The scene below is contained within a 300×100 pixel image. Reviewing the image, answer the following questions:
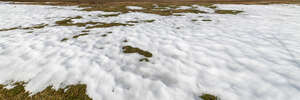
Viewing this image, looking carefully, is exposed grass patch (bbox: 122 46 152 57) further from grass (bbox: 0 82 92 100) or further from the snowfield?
grass (bbox: 0 82 92 100)

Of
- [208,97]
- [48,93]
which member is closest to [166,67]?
[208,97]

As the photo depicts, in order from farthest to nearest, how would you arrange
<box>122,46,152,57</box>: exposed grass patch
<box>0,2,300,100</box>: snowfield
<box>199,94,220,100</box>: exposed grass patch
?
<box>122,46,152,57</box>: exposed grass patch, <box>0,2,300,100</box>: snowfield, <box>199,94,220,100</box>: exposed grass patch

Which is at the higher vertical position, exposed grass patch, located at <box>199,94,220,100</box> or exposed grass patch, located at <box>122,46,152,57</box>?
exposed grass patch, located at <box>122,46,152,57</box>

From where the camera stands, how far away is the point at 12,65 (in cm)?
500

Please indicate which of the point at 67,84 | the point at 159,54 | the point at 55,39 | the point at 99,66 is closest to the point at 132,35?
the point at 159,54

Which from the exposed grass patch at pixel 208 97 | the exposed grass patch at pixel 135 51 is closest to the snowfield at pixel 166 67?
the exposed grass patch at pixel 208 97

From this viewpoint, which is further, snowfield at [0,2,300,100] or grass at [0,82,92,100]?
snowfield at [0,2,300,100]

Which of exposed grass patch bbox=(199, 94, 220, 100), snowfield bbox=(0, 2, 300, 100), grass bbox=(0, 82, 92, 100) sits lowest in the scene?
exposed grass patch bbox=(199, 94, 220, 100)

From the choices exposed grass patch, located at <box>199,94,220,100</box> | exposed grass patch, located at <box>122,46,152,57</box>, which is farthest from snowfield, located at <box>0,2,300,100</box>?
exposed grass patch, located at <box>122,46,152,57</box>

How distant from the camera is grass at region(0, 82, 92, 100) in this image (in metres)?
3.51

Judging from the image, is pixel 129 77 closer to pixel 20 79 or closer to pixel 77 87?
pixel 77 87

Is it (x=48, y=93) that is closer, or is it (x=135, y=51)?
(x=48, y=93)

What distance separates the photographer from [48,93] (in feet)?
12.0

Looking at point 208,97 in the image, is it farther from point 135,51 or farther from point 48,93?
point 48,93
